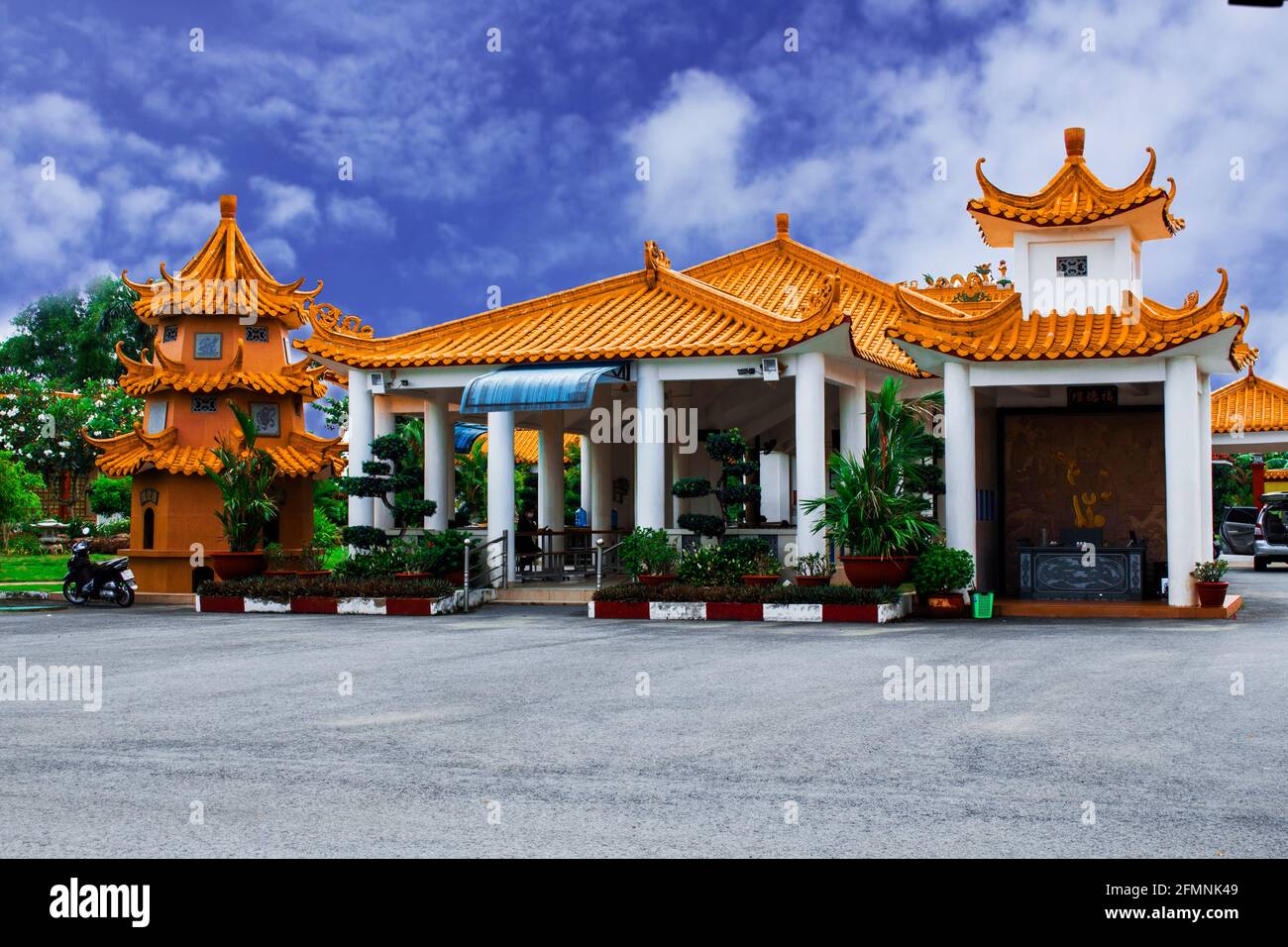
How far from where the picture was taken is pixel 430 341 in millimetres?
23500

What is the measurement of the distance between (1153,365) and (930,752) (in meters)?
13.0

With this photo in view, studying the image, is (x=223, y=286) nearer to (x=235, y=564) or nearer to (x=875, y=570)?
(x=235, y=564)

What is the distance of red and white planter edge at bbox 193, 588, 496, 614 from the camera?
66.1 feet

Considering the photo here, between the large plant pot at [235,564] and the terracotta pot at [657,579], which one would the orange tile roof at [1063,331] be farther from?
the large plant pot at [235,564]

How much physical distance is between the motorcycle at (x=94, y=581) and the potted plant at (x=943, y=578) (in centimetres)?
1399

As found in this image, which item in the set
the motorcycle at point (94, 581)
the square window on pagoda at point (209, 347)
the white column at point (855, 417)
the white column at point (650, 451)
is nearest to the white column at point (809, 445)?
the white column at point (650, 451)

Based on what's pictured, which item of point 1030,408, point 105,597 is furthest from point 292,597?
point 1030,408

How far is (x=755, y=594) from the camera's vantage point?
62.6 ft

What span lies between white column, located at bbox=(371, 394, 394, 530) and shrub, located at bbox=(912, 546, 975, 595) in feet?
32.1

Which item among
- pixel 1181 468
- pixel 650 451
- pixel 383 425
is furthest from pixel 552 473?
pixel 1181 468

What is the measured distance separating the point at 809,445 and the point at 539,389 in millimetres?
4283

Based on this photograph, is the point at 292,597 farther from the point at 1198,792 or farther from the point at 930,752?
the point at 1198,792

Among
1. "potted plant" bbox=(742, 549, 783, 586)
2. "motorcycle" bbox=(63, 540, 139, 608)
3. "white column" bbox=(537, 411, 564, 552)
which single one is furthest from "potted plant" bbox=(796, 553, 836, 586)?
"motorcycle" bbox=(63, 540, 139, 608)

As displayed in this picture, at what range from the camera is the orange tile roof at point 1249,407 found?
35500 mm
